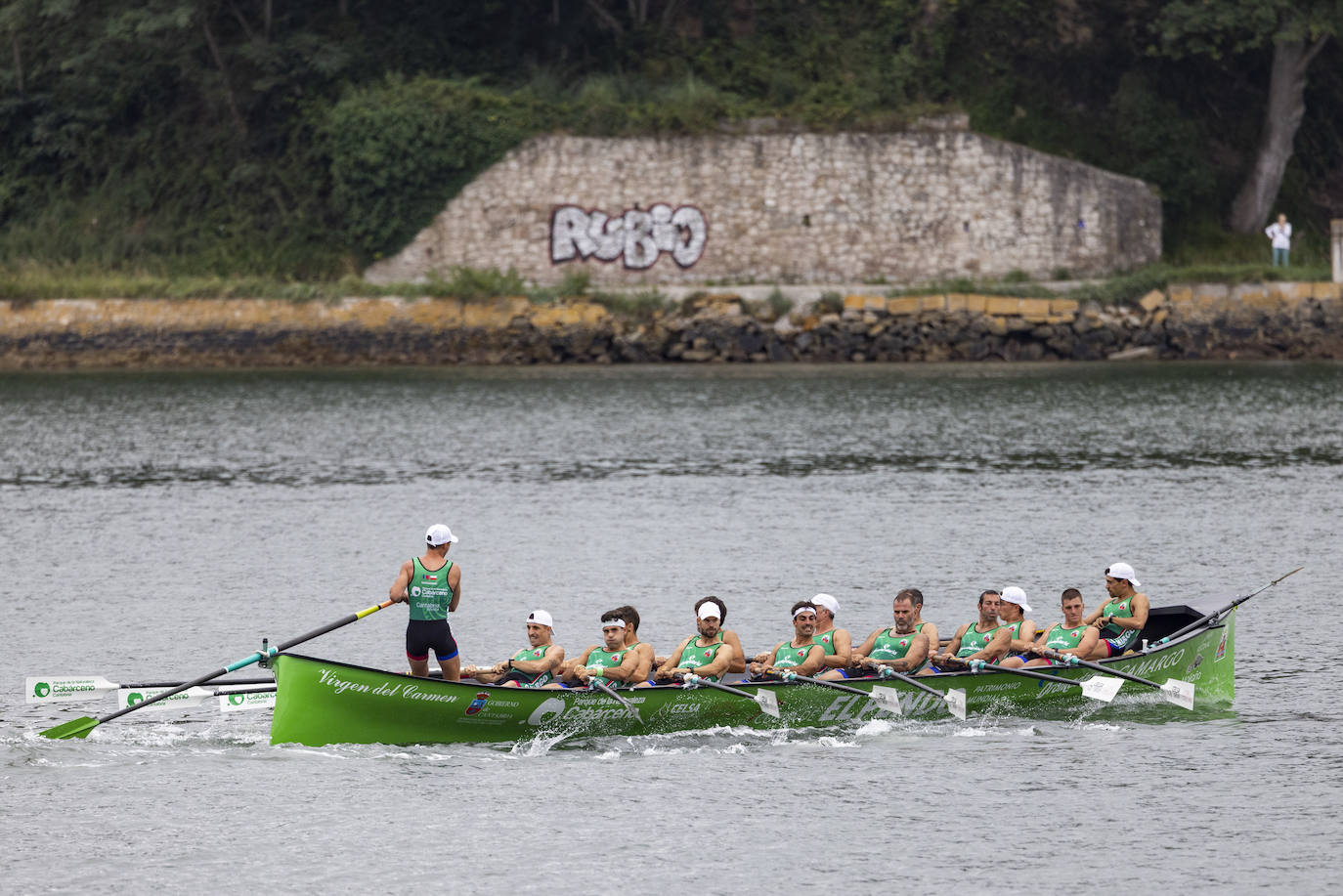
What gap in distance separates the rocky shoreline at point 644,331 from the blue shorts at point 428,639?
40374 millimetres

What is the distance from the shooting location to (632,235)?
206 ft

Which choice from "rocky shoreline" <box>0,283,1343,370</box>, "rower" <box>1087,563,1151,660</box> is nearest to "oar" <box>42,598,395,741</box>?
A: "rower" <box>1087,563,1151,660</box>

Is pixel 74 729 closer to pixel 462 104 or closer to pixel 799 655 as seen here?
pixel 799 655

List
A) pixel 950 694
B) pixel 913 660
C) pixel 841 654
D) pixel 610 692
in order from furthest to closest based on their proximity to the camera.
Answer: pixel 841 654
pixel 913 660
pixel 950 694
pixel 610 692

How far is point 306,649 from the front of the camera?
2986cm

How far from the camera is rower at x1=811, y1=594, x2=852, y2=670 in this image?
77.0ft

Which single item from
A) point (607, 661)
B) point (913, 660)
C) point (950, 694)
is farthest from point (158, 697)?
point (950, 694)

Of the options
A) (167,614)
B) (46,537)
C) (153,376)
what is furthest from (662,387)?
(167,614)

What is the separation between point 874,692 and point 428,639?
18.6 ft

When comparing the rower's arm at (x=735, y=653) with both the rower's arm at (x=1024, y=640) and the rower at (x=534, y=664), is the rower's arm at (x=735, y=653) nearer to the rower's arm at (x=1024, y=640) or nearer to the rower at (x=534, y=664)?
the rower at (x=534, y=664)

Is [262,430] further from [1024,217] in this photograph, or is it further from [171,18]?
[1024,217]

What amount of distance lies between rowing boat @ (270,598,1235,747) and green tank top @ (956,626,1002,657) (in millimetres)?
727

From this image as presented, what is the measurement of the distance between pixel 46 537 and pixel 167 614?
8.14m

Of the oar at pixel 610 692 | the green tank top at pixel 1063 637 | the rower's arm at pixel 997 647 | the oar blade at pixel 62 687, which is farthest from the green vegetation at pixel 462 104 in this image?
the oar blade at pixel 62 687
